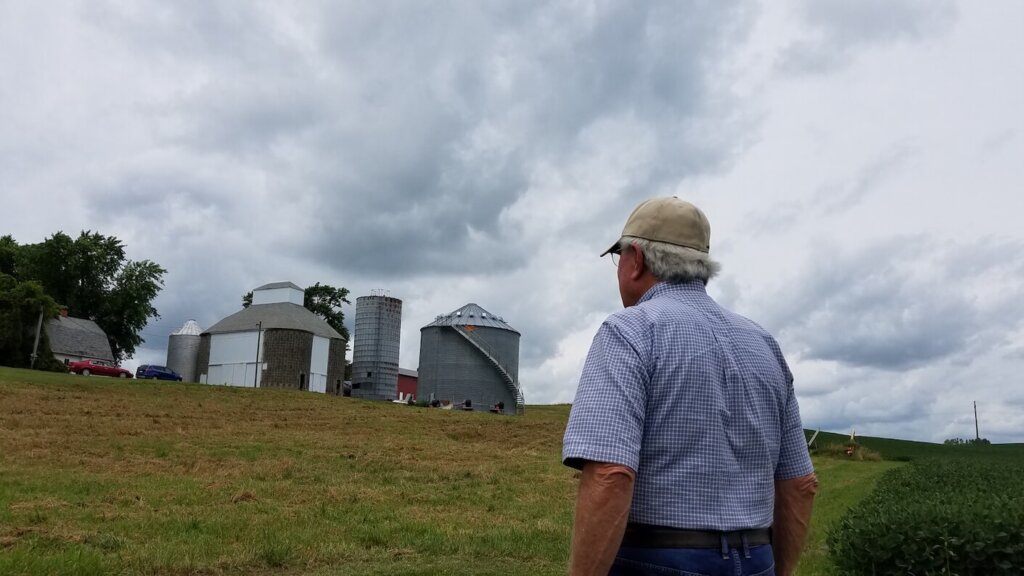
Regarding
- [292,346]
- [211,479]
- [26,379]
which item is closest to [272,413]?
[26,379]

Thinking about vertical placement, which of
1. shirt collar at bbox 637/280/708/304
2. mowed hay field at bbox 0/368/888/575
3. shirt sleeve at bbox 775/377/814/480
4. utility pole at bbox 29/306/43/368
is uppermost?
utility pole at bbox 29/306/43/368

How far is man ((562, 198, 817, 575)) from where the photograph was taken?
7.61 ft

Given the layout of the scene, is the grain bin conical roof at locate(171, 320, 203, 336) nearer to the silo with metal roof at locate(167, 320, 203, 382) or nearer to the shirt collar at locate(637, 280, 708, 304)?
the silo with metal roof at locate(167, 320, 203, 382)

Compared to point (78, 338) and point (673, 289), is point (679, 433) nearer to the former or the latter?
point (673, 289)

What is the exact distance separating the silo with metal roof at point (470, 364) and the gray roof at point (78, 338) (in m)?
24.7

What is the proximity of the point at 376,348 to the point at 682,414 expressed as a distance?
54.8 m

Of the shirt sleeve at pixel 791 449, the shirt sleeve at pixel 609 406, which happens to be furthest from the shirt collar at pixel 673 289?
the shirt sleeve at pixel 791 449

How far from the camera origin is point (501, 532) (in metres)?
11.3

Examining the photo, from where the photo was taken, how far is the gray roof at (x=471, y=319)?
51875mm

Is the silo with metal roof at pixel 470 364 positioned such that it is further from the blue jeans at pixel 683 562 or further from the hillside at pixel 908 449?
the blue jeans at pixel 683 562

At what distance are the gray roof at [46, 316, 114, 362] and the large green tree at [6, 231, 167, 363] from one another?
398cm

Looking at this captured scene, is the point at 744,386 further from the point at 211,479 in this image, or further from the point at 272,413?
the point at 272,413

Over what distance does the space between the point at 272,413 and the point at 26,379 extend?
11.8m

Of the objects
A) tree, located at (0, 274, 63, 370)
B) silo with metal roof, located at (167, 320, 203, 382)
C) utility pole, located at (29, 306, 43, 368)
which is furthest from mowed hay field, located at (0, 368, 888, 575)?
silo with metal roof, located at (167, 320, 203, 382)
